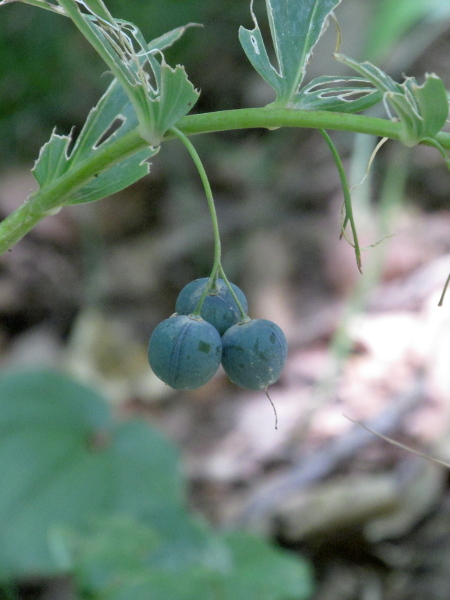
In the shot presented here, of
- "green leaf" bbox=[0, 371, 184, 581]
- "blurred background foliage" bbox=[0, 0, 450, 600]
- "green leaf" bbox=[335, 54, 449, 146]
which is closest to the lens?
"green leaf" bbox=[335, 54, 449, 146]

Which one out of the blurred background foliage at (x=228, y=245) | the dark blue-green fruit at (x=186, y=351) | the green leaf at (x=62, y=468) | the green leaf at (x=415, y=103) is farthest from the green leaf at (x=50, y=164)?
the blurred background foliage at (x=228, y=245)

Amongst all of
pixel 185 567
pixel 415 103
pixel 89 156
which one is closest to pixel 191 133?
pixel 89 156

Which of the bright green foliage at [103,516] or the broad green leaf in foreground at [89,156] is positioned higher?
the broad green leaf in foreground at [89,156]

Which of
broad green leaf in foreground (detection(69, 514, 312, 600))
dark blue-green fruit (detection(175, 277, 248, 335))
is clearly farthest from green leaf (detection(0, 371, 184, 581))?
dark blue-green fruit (detection(175, 277, 248, 335))

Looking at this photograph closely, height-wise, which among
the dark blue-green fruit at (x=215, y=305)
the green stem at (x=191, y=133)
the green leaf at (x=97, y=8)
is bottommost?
the dark blue-green fruit at (x=215, y=305)

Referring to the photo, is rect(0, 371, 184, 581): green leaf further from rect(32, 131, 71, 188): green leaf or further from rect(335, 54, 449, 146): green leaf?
rect(335, 54, 449, 146): green leaf

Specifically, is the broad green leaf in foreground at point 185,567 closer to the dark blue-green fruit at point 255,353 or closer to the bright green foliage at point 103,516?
the bright green foliage at point 103,516

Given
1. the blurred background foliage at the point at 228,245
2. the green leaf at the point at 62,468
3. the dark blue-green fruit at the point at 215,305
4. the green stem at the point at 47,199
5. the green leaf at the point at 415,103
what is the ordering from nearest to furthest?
the green leaf at the point at 415,103 → the green stem at the point at 47,199 → the dark blue-green fruit at the point at 215,305 → the green leaf at the point at 62,468 → the blurred background foliage at the point at 228,245
